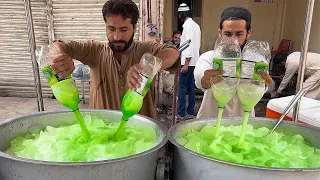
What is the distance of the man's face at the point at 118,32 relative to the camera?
1921 mm

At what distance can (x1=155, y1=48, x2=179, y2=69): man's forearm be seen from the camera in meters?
1.93

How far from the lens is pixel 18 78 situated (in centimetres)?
594

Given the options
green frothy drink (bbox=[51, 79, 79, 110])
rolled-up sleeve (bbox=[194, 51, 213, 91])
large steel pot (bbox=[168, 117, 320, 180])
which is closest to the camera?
large steel pot (bbox=[168, 117, 320, 180])

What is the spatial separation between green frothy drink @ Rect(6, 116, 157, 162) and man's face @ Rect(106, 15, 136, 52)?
720 mm

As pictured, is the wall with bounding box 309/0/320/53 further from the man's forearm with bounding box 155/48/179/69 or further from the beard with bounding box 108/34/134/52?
the beard with bounding box 108/34/134/52

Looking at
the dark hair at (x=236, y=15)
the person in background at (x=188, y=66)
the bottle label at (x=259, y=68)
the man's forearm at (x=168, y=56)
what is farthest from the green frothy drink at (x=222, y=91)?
the person in background at (x=188, y=66)

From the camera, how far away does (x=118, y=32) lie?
1.94 meters

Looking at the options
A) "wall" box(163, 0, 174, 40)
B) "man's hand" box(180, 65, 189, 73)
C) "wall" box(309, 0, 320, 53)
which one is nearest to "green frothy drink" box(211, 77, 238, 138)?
"man's hand" box(180, 65, 189, 73)

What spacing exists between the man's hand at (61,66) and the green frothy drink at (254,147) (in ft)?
1.73

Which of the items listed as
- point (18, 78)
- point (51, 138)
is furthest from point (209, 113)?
point (18, 78)

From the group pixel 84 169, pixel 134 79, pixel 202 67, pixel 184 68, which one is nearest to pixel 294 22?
pixel 184 68

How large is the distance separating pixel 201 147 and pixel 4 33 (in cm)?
569

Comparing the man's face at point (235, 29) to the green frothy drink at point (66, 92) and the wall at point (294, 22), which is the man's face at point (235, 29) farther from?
the wall at point (294, 22)

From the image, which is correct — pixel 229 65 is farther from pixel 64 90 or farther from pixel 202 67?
pixel 202 67
